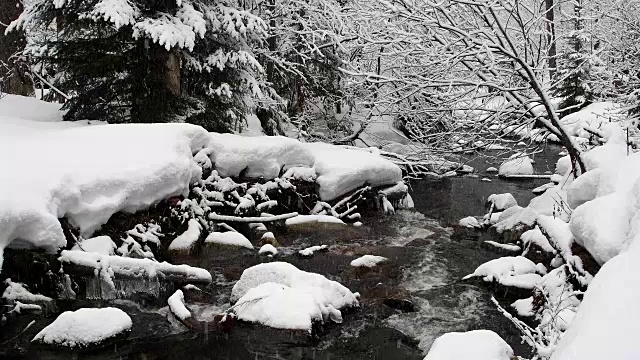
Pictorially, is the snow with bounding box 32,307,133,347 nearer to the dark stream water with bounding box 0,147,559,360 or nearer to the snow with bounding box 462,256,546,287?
the dark stream water with bounding box 0,147,559,360

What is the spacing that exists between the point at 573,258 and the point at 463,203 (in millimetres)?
7115

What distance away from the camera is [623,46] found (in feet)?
44.1

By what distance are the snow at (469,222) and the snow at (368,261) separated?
3062mm

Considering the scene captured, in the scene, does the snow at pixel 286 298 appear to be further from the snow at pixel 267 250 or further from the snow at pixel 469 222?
the snow at pixel 469 222

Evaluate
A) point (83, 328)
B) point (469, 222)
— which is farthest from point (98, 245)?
point (469, 222)

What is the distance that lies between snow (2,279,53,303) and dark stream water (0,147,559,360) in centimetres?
27

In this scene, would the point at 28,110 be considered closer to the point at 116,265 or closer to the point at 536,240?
the point at 116,265

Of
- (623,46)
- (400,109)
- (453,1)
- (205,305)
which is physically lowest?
(205,305)

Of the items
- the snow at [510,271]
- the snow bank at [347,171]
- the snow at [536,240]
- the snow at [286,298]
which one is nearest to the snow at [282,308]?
the snow at [286,298]

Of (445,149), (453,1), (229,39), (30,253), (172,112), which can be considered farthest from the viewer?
(229,39)

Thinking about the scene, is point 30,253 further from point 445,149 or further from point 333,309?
point 445,149

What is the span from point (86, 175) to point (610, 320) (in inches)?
269

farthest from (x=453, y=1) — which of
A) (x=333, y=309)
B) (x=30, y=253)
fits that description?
(x=30, y=253)

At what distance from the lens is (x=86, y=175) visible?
24.3ft
